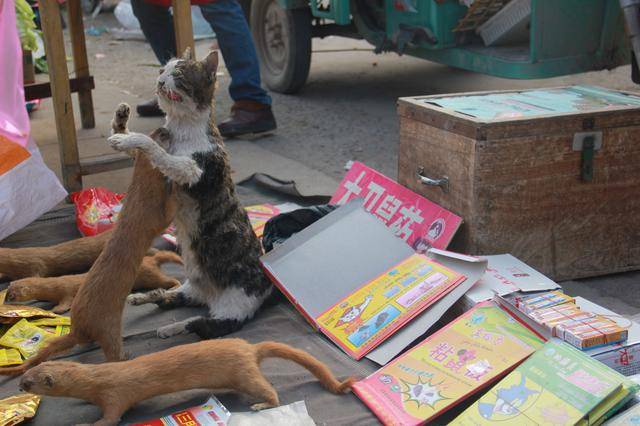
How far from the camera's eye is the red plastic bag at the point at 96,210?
9.67 feet

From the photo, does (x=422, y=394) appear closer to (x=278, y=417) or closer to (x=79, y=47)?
(x=278, y=417)

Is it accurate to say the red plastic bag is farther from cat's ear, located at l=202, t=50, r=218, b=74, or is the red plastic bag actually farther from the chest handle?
the chest handle

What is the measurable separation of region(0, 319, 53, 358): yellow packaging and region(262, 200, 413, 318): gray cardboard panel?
0.73 m

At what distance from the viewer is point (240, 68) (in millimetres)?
4262

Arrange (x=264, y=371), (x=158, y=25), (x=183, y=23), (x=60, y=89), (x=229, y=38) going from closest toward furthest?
(x=264, y=371) < (x=183, y=23) < (x=60, y=89) < (x=229, y=38) < (x=158, y=25)

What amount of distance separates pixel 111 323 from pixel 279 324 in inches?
20.9

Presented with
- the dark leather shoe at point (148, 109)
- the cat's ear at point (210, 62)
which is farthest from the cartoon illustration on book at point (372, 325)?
the dark leather shoe at point (148, 109)

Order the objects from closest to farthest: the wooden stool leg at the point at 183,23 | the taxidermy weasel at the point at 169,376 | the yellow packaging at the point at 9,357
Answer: the taxidermy weasel at the point at 169,376
the yellow packaging at the point at 9,357
the wooden stool leg at the point at 183,23

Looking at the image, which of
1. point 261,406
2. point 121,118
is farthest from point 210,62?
point 261,406

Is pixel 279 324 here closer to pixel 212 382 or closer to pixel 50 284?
pixel 212 382

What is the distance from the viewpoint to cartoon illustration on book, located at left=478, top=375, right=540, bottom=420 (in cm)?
165

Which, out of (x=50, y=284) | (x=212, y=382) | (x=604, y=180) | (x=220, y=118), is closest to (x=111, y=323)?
(x=212, y=382)

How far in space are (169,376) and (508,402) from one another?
2.67 ft

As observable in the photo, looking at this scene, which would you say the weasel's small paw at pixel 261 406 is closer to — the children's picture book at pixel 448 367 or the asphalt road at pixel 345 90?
the children's picture book at pixel 448 367
